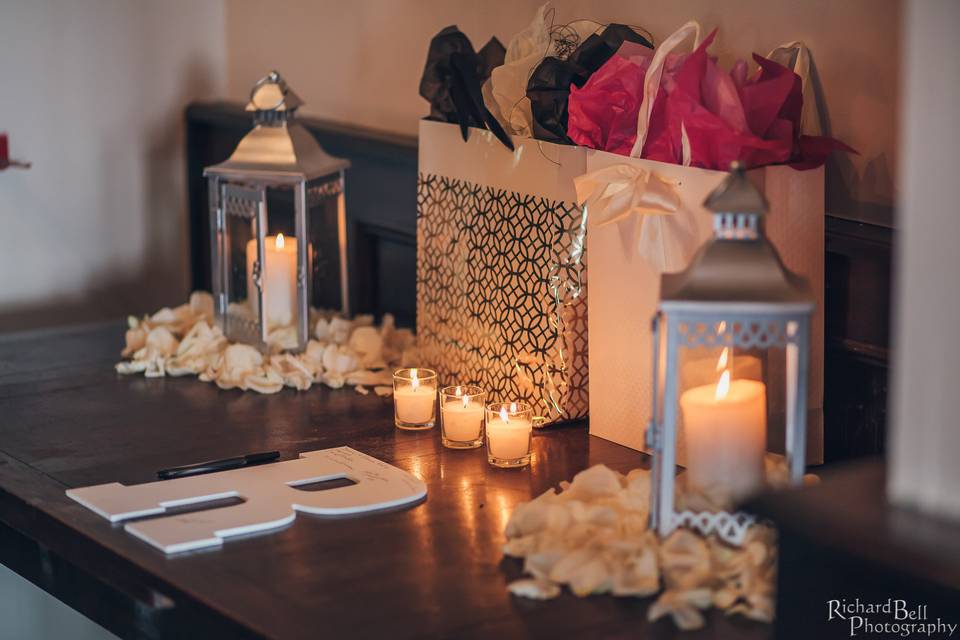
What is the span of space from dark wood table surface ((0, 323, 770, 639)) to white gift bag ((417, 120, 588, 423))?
0.08 metres

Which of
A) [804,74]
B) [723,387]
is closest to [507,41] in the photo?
[804,74]

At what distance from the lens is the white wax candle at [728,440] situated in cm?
102

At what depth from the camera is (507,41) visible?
1650 mm

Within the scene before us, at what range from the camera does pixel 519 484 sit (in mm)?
1196

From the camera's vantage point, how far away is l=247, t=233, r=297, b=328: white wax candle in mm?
1611

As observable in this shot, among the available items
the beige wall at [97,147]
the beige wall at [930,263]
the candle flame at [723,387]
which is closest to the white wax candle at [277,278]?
the beige wall at [97,147]

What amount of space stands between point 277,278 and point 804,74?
2.37 ft

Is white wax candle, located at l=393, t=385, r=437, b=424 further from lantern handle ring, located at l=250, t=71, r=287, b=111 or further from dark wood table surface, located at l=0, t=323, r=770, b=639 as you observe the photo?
lantern handle ring, located at l=250, t=71, r=287, b=111

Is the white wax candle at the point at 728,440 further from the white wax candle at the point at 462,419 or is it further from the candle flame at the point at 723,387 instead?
the white wax candle at the point at 462,419

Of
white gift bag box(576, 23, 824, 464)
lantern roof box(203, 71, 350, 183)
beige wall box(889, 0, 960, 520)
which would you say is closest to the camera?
beige wall box(889, 0, 960, 520)

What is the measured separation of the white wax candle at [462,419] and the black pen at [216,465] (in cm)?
18

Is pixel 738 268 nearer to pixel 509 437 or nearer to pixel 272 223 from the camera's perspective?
pixel 509 437

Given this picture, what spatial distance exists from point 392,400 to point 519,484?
0.34 m

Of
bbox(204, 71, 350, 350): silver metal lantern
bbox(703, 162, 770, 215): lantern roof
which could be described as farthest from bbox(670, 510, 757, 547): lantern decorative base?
bbox(204, 71, 350, 350): silver metal lantern
